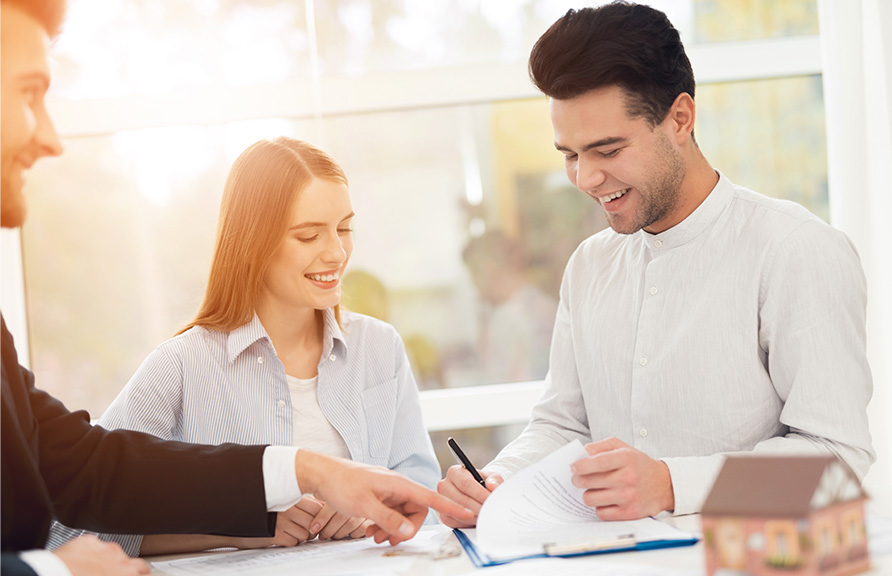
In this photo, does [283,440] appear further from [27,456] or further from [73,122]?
[73,122]

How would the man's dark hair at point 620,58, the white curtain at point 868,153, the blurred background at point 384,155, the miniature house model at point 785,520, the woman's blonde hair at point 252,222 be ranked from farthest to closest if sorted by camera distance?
1. the blurred background at point 384,155
2. the white curtain at point 868,153
3. the woman's blonde hair at point 252,222
4. the man's dark hair at point 620,58
5. the miniature house model at point 785,520

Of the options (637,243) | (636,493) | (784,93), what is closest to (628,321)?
(637,243)

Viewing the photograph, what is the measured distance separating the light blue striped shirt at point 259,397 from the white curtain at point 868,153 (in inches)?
61.4

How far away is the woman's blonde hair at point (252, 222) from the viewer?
70.9 inches

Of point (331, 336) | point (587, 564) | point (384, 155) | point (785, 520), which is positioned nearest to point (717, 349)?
point (587, 564)

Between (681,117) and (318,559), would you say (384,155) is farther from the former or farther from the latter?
(318,559)

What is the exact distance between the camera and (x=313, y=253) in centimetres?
180

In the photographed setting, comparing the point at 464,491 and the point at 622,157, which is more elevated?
the point at 622,157

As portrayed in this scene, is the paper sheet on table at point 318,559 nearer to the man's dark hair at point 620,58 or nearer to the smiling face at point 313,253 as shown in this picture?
A: the smiling face at point 313,253

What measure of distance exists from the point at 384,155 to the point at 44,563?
2.11 metres

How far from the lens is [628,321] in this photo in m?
1.65

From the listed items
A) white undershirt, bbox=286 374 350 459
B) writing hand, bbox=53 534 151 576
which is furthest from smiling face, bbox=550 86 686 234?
writing hand, bbox=53 534 151 576

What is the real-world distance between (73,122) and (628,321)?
82.4 inches

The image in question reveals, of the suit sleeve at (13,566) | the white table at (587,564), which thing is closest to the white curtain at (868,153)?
the white table at (587,564)
